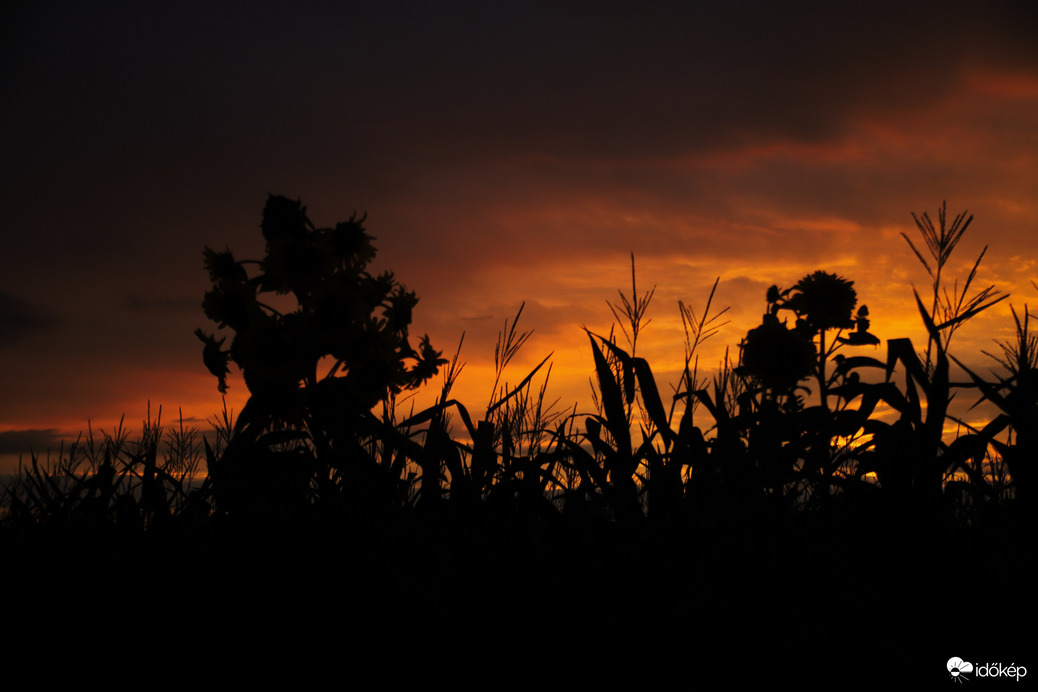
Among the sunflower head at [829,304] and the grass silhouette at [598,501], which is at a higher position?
the sunflower head at [829,304]

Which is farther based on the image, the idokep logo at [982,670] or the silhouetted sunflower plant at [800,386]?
the silhouetted sunflower plant at [800,386]

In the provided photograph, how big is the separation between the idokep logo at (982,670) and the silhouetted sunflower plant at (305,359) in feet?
5.32

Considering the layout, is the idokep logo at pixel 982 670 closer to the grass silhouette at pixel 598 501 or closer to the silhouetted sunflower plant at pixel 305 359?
the grass silhouette at pixel 598 501

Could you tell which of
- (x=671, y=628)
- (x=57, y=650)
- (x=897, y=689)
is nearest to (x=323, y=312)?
(x=57, y=650)

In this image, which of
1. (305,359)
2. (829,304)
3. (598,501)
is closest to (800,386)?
(829,304)

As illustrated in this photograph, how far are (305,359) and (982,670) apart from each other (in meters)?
2.32

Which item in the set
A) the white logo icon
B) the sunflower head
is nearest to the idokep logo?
the white logo icon

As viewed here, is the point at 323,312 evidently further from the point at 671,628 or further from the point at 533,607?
the point at 671,628

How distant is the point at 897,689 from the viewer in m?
1.60

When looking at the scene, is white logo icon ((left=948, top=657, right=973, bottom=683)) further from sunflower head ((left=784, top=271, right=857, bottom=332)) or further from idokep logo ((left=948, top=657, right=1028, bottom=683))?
sunflower head ((left=784, top=271, right=857, bottom=332))

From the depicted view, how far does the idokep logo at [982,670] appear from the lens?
163 cm

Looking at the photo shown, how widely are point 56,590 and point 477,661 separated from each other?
1.23 m

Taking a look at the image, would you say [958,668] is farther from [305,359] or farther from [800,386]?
[305,359]

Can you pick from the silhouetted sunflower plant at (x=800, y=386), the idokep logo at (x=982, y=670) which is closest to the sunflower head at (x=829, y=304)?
the silhouetted sunflower plant at (x=800, y=386)
